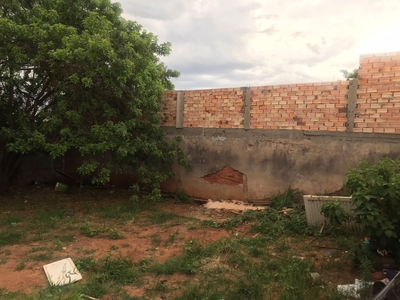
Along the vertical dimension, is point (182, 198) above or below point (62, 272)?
above

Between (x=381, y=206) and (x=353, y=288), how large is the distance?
87 cm

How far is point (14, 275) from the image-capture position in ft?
11.6

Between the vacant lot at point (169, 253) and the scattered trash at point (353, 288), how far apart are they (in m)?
0.10

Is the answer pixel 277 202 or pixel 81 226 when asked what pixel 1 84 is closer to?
pixel 81 226

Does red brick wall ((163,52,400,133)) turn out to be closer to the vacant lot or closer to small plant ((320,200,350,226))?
the vacant lot

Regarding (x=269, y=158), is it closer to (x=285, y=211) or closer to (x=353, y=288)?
(x=285, y=211)

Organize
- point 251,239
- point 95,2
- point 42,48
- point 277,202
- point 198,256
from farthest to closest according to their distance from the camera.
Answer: point 95,2 < point 277,202 < point 42,48 < point 251,239 < point 198,256

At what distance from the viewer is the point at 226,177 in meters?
6.80

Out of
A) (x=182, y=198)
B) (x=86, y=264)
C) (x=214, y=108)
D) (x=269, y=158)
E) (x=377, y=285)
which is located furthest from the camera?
(x=182, y=198)

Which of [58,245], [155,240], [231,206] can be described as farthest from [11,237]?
[231,206]

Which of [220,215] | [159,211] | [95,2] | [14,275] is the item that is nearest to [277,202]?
[220,215]

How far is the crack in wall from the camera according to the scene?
6.65 m

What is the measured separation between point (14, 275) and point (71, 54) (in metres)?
3.37

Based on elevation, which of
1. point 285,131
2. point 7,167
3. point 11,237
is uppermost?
point 285,131
